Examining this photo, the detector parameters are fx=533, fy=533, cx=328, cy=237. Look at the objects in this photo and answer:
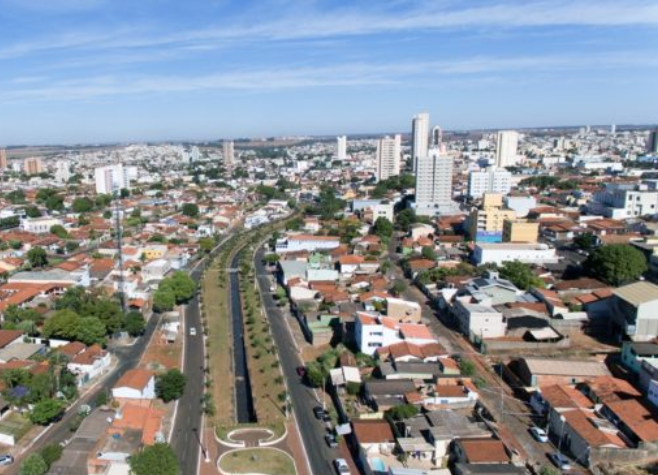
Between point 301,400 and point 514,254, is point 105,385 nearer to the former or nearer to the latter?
point 301,400

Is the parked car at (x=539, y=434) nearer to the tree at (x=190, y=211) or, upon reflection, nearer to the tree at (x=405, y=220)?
the tree at (x=405, y=220)

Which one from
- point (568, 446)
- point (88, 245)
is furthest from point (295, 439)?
point (88, 245)

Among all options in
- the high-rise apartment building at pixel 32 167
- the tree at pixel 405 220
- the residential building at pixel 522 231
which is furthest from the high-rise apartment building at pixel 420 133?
the high-rise apartment building at pixel 32 167

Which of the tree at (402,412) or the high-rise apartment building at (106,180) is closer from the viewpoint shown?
the tree at (402,412)

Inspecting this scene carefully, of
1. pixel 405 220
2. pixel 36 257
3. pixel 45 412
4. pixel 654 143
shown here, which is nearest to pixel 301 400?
pixel 45 412

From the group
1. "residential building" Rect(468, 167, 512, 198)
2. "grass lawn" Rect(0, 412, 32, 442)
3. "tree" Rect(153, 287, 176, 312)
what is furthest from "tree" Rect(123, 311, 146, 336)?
"residential building" Rect(468, 167, 512, 198)

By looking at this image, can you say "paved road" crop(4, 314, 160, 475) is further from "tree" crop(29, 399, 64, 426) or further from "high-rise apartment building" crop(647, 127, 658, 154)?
"high-rise apartment building" crop(647, 127, 658, 154)
